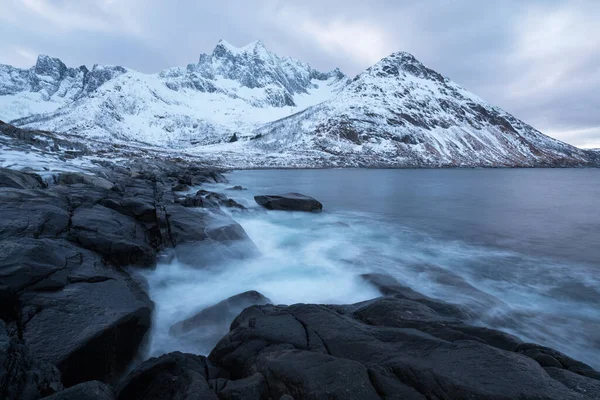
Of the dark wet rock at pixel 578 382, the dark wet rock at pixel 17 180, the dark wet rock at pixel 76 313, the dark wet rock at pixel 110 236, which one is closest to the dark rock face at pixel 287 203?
the dark wet rock at pixel 110 236

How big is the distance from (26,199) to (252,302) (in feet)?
25.6

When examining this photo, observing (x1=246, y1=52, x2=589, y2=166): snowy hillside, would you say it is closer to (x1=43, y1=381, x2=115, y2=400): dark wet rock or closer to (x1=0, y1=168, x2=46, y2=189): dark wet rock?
(x1=0, y1=168, x2=46, y2=189): dark wet rock

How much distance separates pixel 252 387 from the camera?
353 cm

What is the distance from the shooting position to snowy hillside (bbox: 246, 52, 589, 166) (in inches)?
4970

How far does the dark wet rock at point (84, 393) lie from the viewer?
2742 millimetres

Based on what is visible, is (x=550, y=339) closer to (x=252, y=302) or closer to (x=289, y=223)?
(x=252, y=302)

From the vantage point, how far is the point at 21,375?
9.82 feet

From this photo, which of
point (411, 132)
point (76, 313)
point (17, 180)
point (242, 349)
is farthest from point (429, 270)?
point (411, 132)

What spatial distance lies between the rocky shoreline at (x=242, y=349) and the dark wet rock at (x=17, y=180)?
513 cm

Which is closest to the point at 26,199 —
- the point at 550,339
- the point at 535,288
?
the point at 550,339

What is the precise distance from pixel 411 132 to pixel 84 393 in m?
150

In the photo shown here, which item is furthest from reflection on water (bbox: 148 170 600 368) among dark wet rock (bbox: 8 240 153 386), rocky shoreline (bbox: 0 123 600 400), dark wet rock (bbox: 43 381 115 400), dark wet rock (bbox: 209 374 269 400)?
dark wet rock (bbox: 43 381 115 400)

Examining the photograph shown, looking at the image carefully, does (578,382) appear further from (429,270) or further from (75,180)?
(75,180)

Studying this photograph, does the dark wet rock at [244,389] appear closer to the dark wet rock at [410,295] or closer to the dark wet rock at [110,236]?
the dark wet rock at [410,295]
